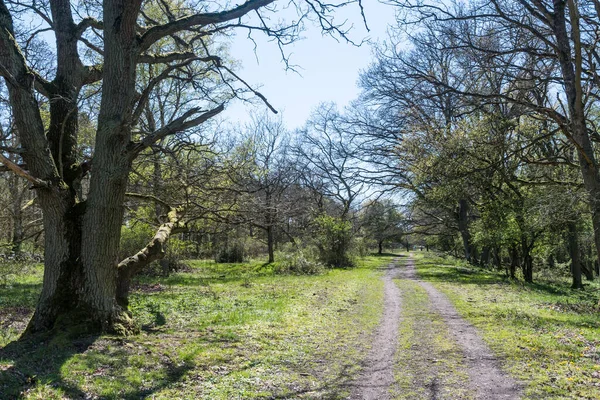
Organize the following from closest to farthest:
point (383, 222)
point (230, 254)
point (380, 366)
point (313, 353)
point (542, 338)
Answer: point (380, 366), point (313, 353), point (542, 338), point (230, 254), point (383, 222)

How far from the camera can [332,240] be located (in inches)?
1024

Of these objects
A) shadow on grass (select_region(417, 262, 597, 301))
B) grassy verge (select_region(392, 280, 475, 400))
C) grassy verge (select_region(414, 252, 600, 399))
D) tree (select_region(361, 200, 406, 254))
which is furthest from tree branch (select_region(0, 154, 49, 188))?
tree (select_region(361, 200, 406, 254))

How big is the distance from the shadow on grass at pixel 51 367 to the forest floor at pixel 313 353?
0.05 feet

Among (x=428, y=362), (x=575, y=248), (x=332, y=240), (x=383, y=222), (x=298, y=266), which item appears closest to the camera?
(x=428, y=362)

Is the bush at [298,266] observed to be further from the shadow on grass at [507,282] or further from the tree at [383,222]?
the tree at [383,222]

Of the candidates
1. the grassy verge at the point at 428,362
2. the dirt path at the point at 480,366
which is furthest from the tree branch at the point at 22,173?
the dirt path at the point at 480,366

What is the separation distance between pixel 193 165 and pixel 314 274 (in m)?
12.2

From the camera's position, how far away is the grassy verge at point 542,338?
16.9 ft

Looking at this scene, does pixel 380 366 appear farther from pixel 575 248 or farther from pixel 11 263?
pixel 575 248

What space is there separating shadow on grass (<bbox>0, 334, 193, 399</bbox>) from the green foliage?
2030 centimetres

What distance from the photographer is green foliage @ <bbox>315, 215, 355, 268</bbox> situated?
25.8m

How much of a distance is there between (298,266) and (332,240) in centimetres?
460

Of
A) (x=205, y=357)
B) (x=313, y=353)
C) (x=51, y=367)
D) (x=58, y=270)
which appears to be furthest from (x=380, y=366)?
(x=58, y=270)

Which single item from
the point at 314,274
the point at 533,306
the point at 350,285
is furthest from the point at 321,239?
the point at 533,306
